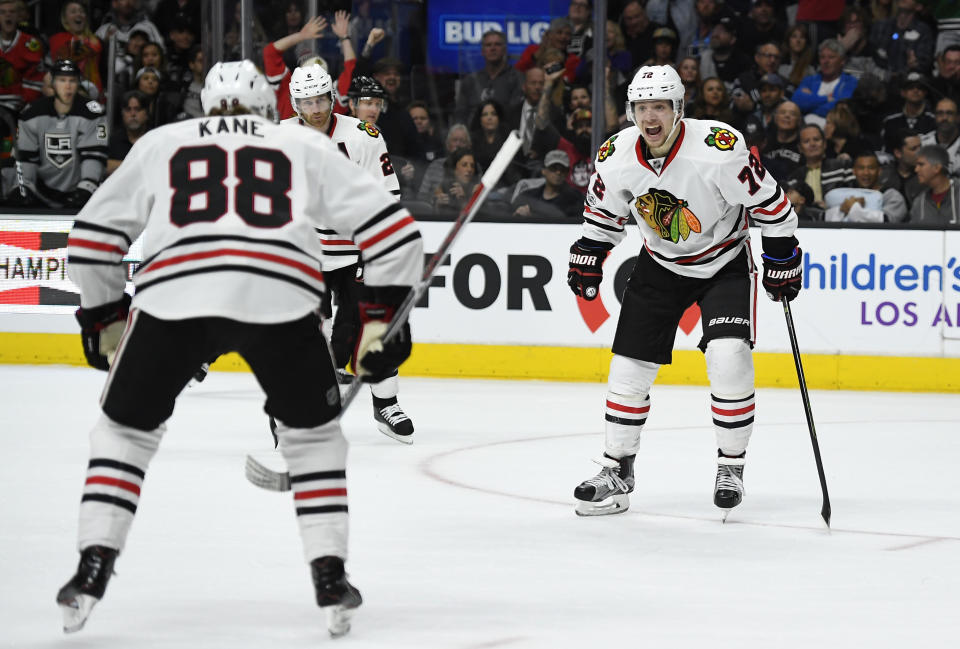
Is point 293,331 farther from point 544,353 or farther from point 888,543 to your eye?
point 544,353

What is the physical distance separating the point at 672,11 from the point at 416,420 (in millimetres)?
3732

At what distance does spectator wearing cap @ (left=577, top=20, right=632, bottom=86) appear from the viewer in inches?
334

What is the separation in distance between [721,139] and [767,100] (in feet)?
14.9

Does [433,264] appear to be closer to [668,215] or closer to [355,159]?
[668,215]

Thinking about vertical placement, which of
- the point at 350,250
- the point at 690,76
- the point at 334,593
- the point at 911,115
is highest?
the point at 690,76

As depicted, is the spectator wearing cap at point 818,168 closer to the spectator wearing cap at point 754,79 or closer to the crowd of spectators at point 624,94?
the crowd of spectators at point 624,94

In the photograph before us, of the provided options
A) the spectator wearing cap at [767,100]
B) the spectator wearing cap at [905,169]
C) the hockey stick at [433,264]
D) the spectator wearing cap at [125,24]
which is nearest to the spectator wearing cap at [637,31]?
the spectator wearing cap at [767,100]

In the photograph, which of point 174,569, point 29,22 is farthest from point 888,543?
point 29,22

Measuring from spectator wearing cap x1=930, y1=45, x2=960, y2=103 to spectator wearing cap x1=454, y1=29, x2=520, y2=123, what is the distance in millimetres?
2314

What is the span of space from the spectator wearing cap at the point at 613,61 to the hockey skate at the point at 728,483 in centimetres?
441

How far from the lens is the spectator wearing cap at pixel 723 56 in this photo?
8.85 meters

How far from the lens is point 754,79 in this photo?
28.7 feet

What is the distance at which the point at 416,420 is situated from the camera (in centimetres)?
647

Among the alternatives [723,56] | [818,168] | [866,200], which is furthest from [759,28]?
[866,200]
